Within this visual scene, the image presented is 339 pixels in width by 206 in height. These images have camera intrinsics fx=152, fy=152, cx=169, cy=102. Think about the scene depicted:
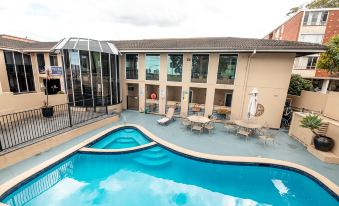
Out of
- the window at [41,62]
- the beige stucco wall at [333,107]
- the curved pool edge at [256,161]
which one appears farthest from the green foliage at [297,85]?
the window at [41,62]

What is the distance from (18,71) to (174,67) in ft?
54.3

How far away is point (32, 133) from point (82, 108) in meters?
4.61

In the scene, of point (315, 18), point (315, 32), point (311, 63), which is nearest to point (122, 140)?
point (311, 63)

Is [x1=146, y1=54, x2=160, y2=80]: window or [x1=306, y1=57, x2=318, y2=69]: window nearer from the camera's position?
[x1=146, y1=54, x2=160, y2=80]: window

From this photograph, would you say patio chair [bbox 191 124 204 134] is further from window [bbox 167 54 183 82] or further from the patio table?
window [bbox 167 54 183 82]

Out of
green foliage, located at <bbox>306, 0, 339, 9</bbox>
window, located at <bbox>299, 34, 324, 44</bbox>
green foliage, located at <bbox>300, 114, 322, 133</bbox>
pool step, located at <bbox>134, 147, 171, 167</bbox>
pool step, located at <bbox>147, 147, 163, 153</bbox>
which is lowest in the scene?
pool step, located at <bbox>134, 147, 171, 167</bbox>

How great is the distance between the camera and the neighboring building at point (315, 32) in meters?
19.6

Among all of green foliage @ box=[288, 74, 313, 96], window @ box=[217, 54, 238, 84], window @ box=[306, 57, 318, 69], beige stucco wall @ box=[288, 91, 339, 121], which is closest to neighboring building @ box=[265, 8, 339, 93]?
window @ box=[306, 57, 318, 69]

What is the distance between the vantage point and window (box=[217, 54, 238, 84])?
1148cm

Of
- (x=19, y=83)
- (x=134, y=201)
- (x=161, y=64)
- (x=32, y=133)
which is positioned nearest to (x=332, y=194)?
(x=134, y=201)

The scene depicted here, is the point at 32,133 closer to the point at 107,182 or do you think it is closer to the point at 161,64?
the point at 107,182

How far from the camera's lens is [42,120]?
31.9 feet

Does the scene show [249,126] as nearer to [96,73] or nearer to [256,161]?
[256,161]

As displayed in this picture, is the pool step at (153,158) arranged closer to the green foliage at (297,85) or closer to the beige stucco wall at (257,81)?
the beige stucco wall at (257,81)
